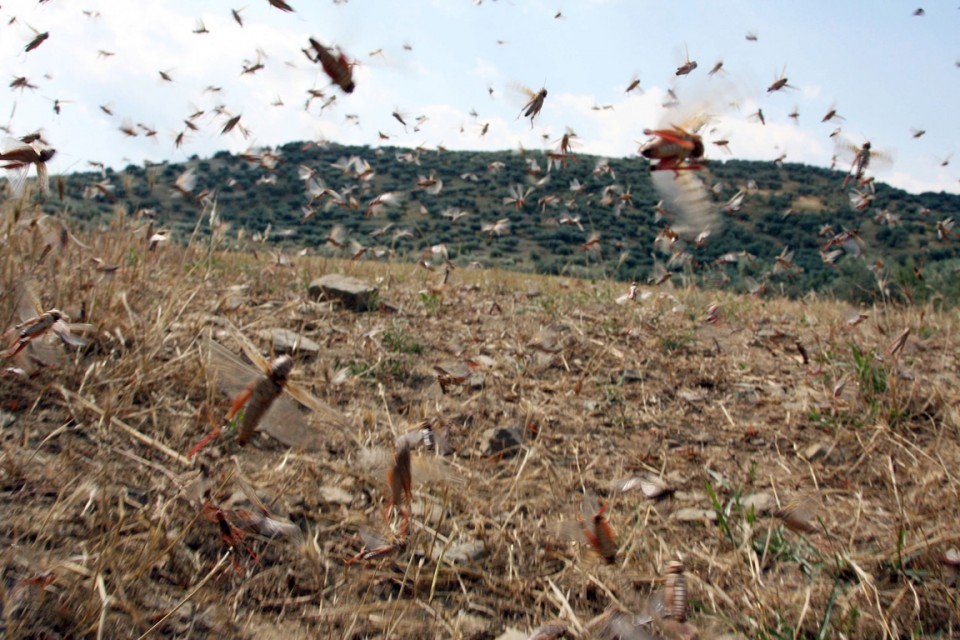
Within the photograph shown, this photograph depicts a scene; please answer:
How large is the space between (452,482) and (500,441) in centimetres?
49

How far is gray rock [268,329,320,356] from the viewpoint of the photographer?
10.9 feet

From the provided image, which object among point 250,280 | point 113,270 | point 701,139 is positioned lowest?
point 250,280

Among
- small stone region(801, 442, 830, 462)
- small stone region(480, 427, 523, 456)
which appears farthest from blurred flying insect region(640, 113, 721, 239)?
small stone region(801, 442, 830, 462)

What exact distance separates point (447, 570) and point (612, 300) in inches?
161

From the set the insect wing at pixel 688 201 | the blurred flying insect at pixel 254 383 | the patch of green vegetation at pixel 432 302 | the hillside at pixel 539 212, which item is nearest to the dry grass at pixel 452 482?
the blurred flying insect at pixel 254 383

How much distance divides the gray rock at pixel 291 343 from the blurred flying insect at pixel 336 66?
4.65 feet

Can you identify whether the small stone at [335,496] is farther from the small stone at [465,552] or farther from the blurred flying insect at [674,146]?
the blurred flying insect at [674,146]

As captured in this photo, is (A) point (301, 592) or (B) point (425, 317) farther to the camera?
(B) point (425, 317)

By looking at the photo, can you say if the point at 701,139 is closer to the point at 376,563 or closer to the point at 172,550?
the point at 376,563

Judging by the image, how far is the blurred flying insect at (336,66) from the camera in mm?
2232

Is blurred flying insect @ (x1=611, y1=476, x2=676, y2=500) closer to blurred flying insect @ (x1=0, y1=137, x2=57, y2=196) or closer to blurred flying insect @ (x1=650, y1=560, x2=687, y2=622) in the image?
blurred flying insect @ (x1=650, y1=560, x2=687, y2=622)

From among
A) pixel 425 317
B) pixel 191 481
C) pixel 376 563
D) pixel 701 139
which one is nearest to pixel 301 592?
pixel 376 563

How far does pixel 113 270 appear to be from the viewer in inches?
114

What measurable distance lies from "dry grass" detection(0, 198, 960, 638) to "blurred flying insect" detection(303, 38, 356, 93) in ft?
3.99
